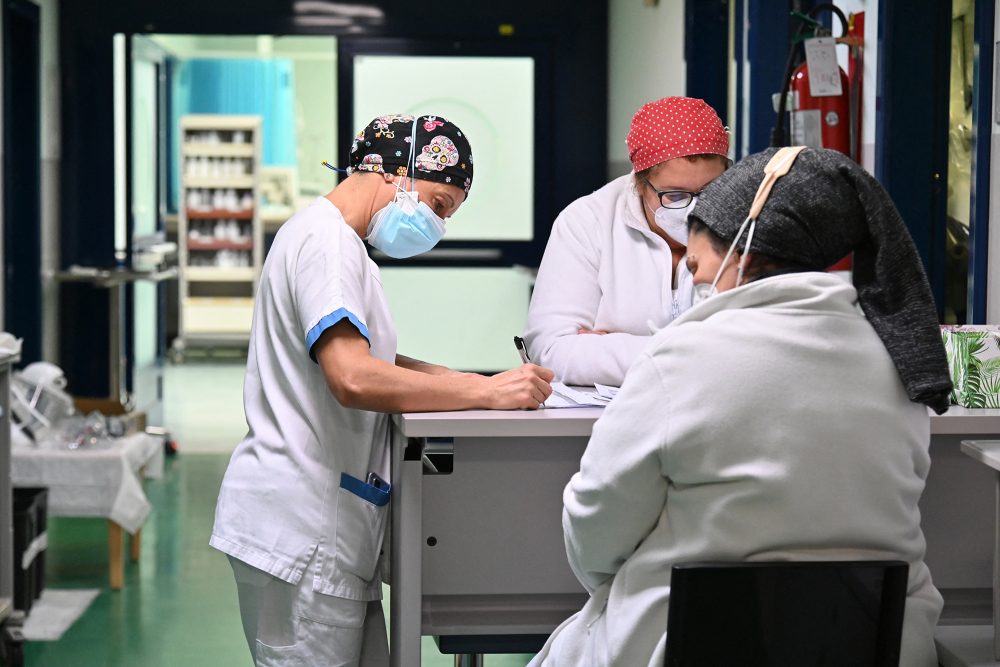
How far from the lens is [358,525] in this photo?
81.7 inches

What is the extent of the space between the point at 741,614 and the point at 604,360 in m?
1.08

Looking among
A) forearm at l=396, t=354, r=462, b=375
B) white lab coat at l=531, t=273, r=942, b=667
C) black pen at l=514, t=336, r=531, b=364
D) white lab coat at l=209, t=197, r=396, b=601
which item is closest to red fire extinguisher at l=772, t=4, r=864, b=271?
black pen at l=514, t=336, r=531, b=364

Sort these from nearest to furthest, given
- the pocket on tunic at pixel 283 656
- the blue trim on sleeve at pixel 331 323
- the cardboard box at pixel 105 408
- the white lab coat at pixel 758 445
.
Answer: the white lab coat at pixel 758 445, the blue trim on sleeve at pixel 331 323, the pocket on tunic at pixel 283 656, the cardboard box at pixel 105 408

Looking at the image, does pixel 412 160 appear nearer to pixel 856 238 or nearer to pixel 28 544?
pixel 856 238

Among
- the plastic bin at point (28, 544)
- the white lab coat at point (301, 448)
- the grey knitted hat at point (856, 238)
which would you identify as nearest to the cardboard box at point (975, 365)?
the grey knitted hat at point (856, 238)

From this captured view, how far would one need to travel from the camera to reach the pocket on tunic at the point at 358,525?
2.05m

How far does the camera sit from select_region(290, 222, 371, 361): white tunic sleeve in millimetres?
1937

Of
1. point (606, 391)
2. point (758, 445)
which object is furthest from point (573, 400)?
point (758, 445)

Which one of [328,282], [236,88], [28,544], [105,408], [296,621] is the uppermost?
[236,88]

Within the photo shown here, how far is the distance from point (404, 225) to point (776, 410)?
995mm

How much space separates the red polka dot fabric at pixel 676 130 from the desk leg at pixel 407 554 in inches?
31.6

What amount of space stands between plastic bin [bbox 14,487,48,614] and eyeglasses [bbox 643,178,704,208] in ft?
7.84

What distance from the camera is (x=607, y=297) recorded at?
2586 mm

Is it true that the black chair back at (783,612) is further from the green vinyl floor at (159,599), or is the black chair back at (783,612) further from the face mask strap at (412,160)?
the green vinyl floor at (159,599)
